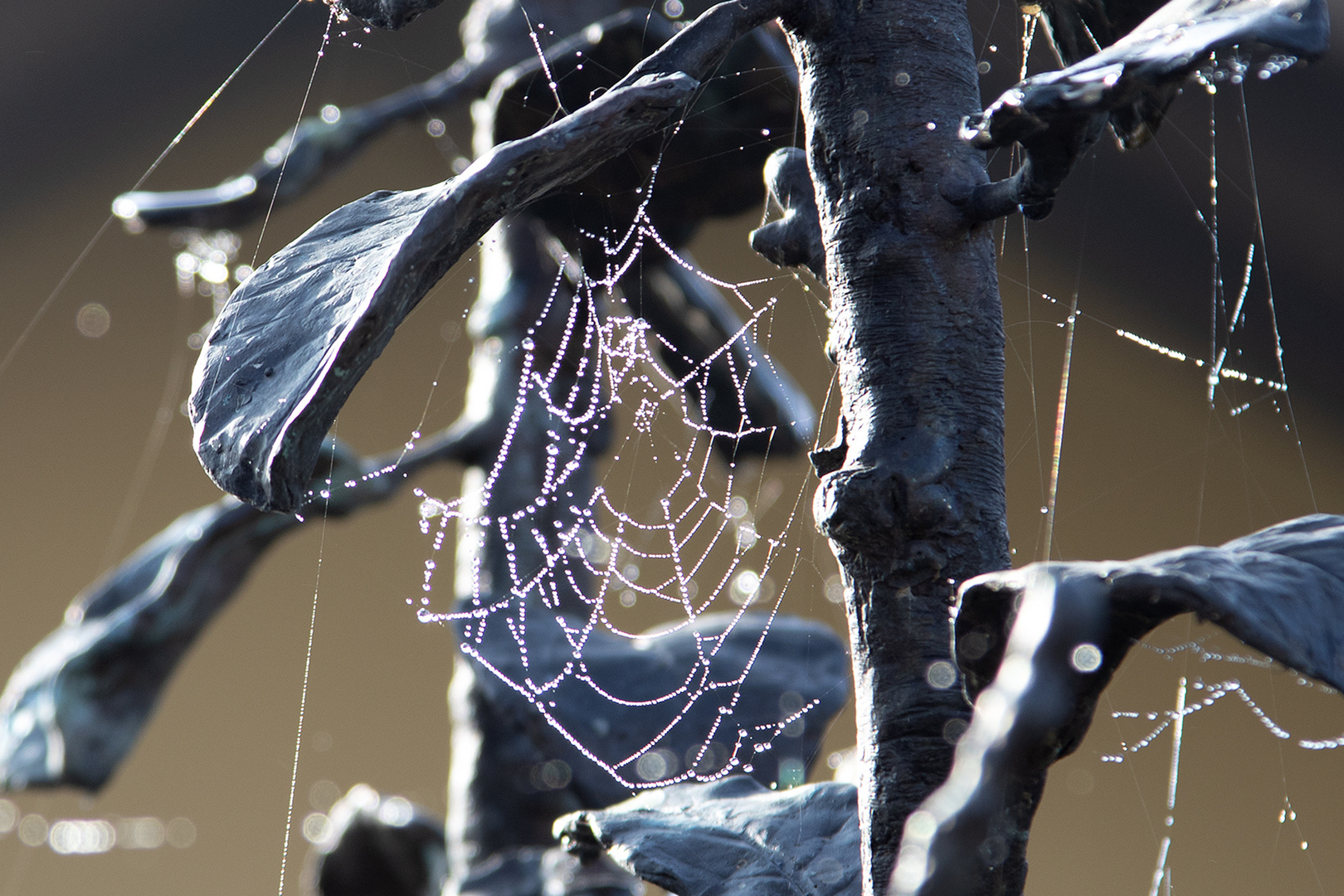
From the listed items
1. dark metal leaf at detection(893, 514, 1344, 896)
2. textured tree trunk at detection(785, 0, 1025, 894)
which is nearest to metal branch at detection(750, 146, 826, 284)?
textured tree trunk at detection(785, 0, 1025, 894)

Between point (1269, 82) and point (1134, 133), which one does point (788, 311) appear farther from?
point (1134, 133)

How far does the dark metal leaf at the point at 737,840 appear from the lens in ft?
1.07

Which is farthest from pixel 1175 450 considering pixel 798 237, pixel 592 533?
pixel 798 237

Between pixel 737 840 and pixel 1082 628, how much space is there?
0.17 m

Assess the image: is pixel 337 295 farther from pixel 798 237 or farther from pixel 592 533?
pixel 592 533

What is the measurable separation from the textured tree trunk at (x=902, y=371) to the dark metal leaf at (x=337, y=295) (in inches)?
3.0

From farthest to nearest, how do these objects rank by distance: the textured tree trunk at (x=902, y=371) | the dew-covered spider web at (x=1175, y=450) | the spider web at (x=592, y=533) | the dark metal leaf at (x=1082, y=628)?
the dew-covered spider web at (x=1175, y=450)
the spider web at (x=592, y=533)
the textured tree trunk at (x=902, y=371)
the dark metal leaf at (x=1082, y=628)

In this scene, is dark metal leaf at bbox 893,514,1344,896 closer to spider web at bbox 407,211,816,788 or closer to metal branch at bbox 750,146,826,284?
metal branch at bbox 750,146,826,284

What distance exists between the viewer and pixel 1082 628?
0.21 m

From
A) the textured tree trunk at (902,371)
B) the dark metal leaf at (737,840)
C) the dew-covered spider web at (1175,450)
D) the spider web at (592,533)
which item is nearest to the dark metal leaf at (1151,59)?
the textured tree trunk at (902,371)

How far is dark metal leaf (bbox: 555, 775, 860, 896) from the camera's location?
33cm

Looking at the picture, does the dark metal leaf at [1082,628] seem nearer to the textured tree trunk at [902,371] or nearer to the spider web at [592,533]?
the textured tree trunk at [902,371]

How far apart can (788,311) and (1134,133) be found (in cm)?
93

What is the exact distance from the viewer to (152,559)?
0.97 m
